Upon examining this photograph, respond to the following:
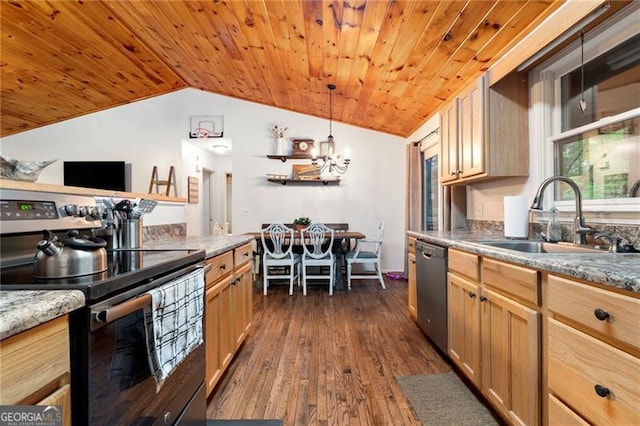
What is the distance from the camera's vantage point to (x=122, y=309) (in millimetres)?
827

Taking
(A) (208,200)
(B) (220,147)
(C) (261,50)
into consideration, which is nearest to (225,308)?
(C) (261,50)

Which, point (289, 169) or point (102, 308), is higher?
point (289, 169)

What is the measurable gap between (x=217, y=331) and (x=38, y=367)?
1.22 meters

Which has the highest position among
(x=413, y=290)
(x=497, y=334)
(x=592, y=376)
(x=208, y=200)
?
(x=208, y=200)

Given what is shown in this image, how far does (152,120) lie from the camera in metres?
5.11

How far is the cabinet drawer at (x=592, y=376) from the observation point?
2.71ft

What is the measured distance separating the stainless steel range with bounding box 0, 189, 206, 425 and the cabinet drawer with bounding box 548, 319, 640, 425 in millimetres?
1409

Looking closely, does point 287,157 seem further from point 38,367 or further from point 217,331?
point 38,367

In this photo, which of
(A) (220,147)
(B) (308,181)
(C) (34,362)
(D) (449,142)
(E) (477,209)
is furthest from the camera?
(A) (220,147)

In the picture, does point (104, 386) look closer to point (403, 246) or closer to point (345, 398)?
point (345, 398)

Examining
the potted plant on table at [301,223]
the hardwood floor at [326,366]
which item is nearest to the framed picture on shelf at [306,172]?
the potted plant on table at [301,223]

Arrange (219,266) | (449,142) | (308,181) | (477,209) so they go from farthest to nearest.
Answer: (308,181) < (477,209) < (449,142) < (219,266)

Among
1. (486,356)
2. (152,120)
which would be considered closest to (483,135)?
(486,356)

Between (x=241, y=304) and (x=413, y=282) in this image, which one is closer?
(x=241, y=304)
